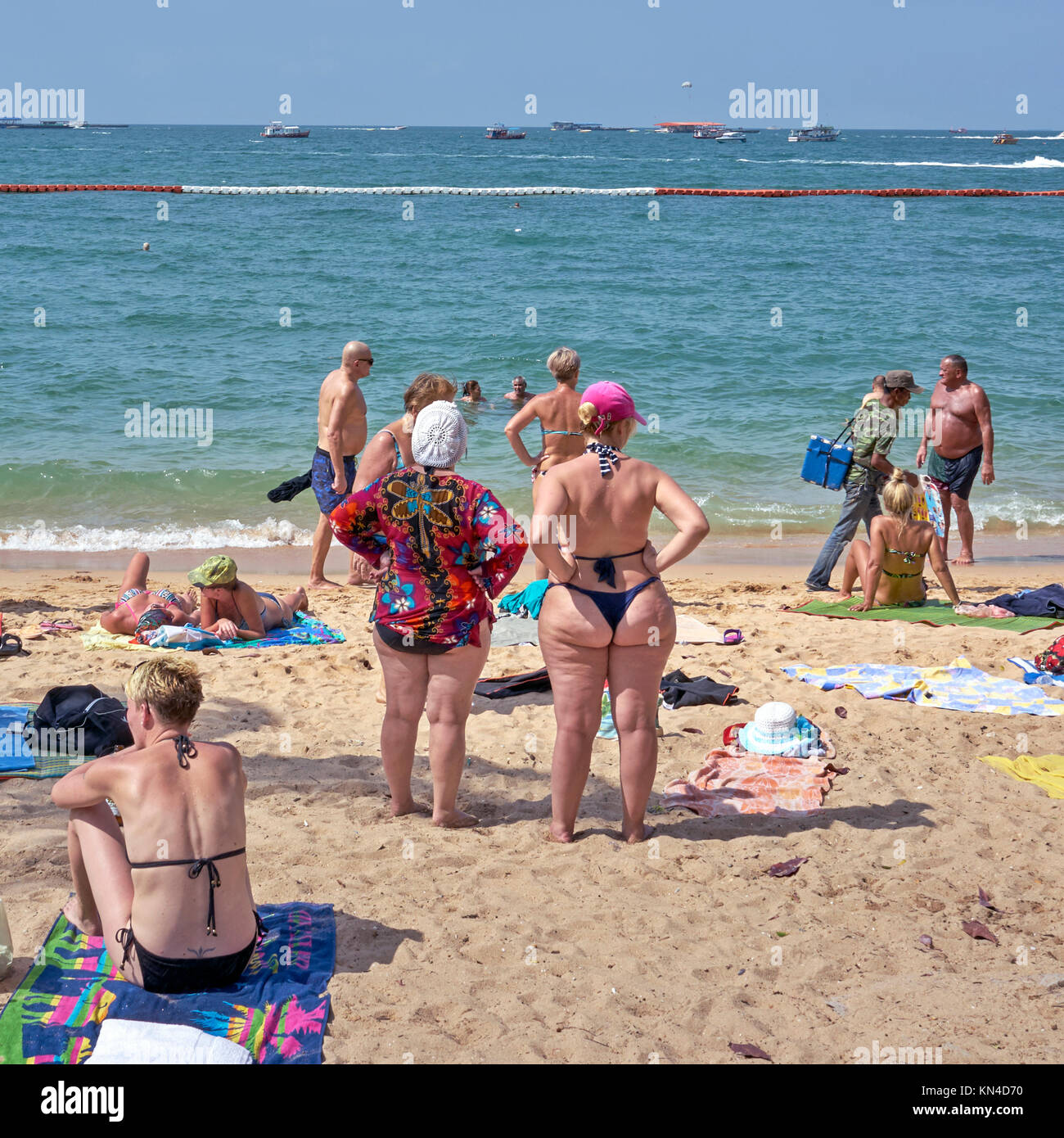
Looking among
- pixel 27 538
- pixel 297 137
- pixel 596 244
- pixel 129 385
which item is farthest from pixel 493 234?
pixel 297 137

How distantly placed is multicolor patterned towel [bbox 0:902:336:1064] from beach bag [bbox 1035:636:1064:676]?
14.4ft

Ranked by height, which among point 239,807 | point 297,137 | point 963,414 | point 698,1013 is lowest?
point 698,1013

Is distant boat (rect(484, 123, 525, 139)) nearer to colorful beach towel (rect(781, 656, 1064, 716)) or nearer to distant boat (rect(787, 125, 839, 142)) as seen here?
distant boat (rect(787, 125, 839, 142))

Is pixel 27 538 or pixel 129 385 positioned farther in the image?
pixel 129 385

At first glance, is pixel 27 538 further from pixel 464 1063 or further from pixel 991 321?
pixel 991 321

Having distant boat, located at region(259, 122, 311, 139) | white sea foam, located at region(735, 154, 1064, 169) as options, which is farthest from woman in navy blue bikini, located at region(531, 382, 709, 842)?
distant boat, located at region(259, 122, 311, 139)

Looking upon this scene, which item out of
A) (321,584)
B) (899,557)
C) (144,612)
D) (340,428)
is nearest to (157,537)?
(321,584)

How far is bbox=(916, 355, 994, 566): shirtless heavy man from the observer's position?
8.51 metres

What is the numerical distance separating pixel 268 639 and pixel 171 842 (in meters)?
4.04

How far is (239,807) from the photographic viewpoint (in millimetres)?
2973

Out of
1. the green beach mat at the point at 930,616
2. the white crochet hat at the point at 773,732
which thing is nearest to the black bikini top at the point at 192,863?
the white crochet hat at the point at 773,732

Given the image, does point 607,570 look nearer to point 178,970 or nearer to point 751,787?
point 751,787

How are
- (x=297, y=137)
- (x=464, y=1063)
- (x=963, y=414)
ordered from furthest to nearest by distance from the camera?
(x=297, y=137) → (x=963, y=414) → (x=464, y=1063)
